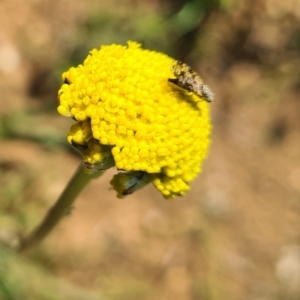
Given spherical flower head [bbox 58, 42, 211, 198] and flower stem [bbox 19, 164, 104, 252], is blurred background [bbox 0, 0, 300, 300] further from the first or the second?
spherical flower head [bbox 58, 42, 211, 198]

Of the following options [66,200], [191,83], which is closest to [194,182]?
[66,200]

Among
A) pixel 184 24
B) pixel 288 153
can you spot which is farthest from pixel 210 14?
pixel 288 153

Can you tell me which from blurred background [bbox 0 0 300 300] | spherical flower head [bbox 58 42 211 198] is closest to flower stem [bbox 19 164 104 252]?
spherical flower head [bbox 58 42 211 198]

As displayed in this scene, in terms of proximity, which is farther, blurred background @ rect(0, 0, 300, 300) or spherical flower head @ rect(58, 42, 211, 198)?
blurred background @ rect(0, 0, 300, 300)

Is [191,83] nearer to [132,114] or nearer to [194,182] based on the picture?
[132,114]

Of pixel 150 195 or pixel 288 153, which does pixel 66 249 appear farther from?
pixel 288 153

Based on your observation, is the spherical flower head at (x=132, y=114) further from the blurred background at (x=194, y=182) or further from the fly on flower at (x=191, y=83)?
the blurred background at (x=194, y=182)
